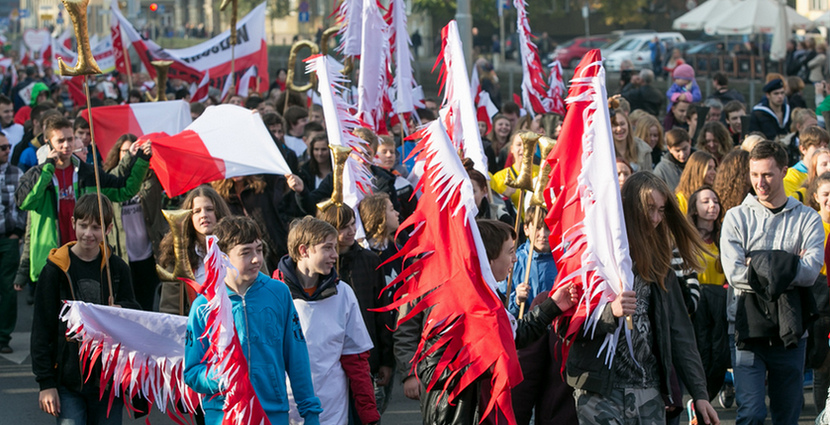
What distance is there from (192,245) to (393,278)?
46.9 inches

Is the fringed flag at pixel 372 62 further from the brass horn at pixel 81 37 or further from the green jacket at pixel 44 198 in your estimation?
the brass horn at pixel 81 37

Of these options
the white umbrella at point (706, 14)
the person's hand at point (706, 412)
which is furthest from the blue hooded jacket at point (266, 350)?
the white umbrella at point (706, 14)

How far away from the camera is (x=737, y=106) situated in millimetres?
11570

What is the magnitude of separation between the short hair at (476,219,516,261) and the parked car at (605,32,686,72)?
2880 centimetres

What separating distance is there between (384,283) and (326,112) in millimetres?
1232

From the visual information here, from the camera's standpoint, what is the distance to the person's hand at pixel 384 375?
540cm

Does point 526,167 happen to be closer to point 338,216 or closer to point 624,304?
point 338,216

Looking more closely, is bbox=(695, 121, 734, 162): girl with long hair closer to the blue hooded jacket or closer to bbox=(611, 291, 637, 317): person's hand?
bbox=(611, 291, 637, 317): person's hand

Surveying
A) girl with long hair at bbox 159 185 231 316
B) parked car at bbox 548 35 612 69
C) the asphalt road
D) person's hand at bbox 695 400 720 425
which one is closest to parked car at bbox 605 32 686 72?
parked car at bbox 548 35 612 69

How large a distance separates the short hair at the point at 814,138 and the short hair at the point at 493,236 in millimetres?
4399

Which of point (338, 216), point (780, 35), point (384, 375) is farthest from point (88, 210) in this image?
point (780, 35)

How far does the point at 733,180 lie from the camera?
21.1ft

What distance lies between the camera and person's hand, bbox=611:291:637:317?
3.83 meters

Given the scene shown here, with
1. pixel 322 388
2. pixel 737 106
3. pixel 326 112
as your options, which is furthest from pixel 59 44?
pixel 322 388
